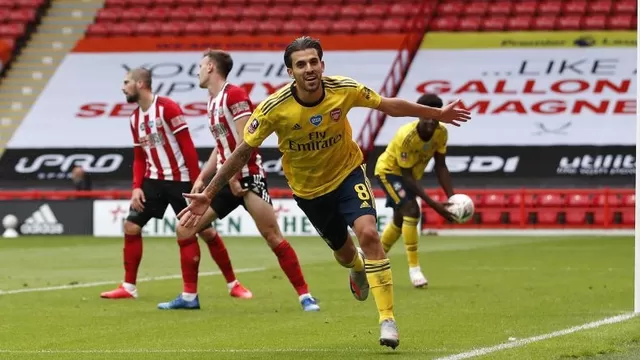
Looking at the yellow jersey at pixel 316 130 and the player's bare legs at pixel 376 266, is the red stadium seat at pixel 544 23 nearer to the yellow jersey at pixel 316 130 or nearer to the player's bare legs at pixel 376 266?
the yellow jersey at pixel 316 130

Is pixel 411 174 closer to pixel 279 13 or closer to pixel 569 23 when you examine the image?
pixel 569 23

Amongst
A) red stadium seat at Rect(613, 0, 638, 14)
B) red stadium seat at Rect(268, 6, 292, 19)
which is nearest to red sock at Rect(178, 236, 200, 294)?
red stadium seat at Rect(613, 0, 638, 14)

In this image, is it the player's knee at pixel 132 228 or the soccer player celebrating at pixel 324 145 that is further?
the player's knee at pixel 132 228

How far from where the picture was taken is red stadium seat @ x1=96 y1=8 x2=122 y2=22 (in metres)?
34.9

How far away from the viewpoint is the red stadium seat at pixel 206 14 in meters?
34.6

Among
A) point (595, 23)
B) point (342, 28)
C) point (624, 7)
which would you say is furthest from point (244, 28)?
point (624, 7)

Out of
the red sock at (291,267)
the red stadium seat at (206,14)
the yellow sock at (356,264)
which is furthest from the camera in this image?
the red stadium seat at (206,14)

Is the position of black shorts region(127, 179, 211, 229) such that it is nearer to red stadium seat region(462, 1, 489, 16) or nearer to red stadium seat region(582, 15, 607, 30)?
red stadium seat region(582, 15, 607, 30)

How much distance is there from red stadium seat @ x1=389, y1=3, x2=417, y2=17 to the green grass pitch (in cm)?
1414

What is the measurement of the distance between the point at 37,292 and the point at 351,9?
21.2 meters

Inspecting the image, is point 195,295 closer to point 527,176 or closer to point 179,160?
point 179,160

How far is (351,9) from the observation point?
3381 centimetres

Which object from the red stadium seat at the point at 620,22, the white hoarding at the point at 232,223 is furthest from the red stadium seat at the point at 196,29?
the red stadium seat at the point at 620,22

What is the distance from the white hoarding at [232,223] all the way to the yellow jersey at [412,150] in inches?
493
